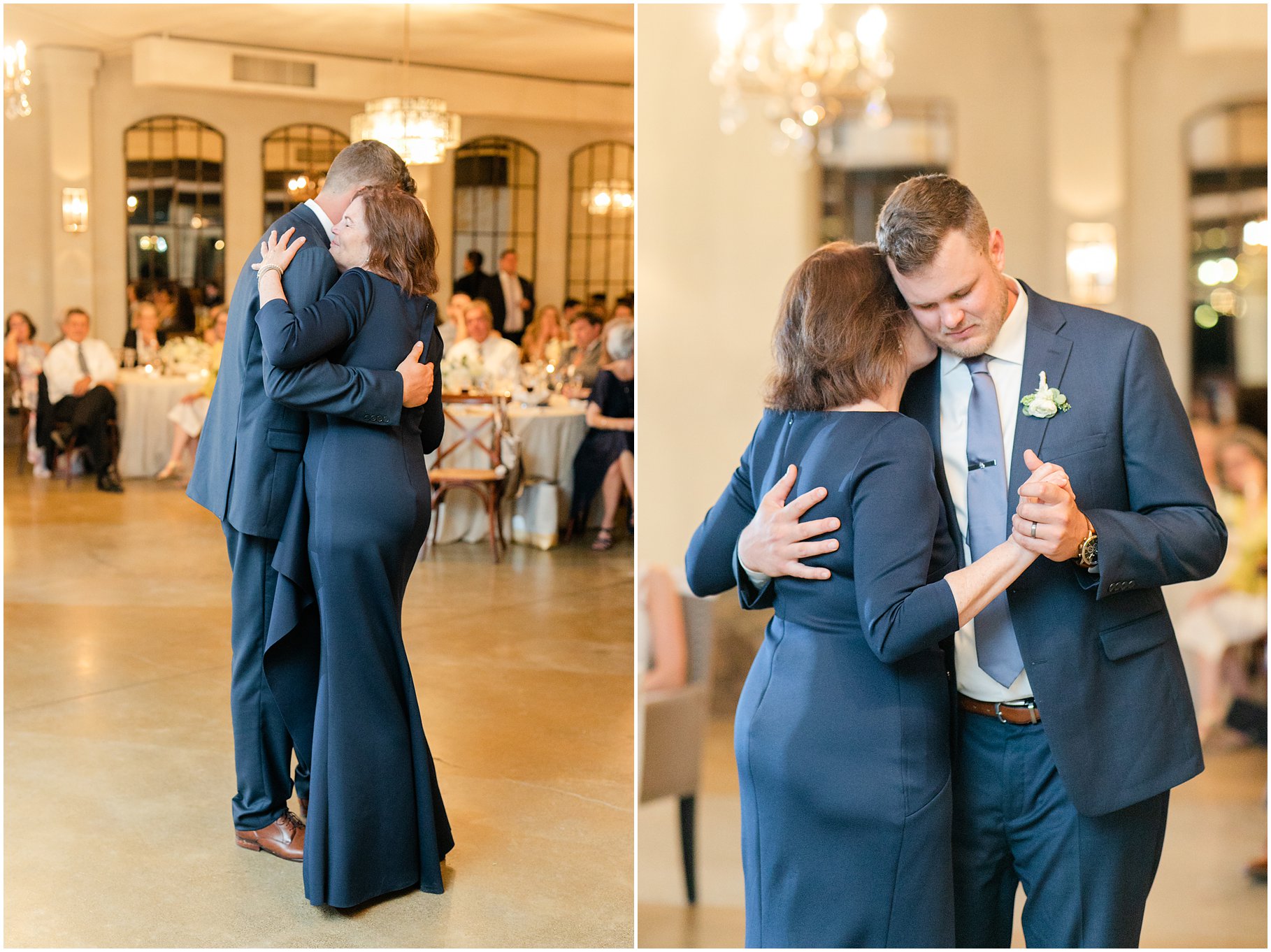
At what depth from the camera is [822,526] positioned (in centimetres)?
150

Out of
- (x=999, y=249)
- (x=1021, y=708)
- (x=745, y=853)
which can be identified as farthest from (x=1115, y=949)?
(x=999, y=249)

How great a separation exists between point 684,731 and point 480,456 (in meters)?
2.91

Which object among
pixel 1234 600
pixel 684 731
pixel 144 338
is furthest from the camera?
pixel 144 338

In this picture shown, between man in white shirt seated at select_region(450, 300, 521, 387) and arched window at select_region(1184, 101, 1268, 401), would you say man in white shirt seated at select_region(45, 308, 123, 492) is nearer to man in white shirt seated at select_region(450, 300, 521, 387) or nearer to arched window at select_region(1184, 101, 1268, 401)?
man in white shirt seated at select_region(450, 300, 521, 387)

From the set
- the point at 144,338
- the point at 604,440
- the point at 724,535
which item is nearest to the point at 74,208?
the point at 144,338

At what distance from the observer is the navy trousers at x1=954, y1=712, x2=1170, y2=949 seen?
1.65 m

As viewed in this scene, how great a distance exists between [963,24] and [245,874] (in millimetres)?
6773

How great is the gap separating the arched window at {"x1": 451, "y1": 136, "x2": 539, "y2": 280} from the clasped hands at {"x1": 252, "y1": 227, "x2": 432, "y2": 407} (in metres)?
12.2

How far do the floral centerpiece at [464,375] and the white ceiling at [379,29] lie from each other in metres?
4.36

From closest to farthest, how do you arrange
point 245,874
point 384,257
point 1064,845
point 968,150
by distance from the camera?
point 1064,845 < point 384,257 < point 245,874 < point 968,150

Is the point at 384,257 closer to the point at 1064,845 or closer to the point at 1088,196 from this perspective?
the point at 1064,845

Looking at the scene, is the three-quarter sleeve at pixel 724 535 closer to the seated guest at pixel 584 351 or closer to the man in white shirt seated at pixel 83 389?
the seated guest at pixel 584 351

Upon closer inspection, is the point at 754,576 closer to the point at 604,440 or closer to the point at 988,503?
the point at 988,503

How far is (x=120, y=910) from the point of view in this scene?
2525 millimetres
